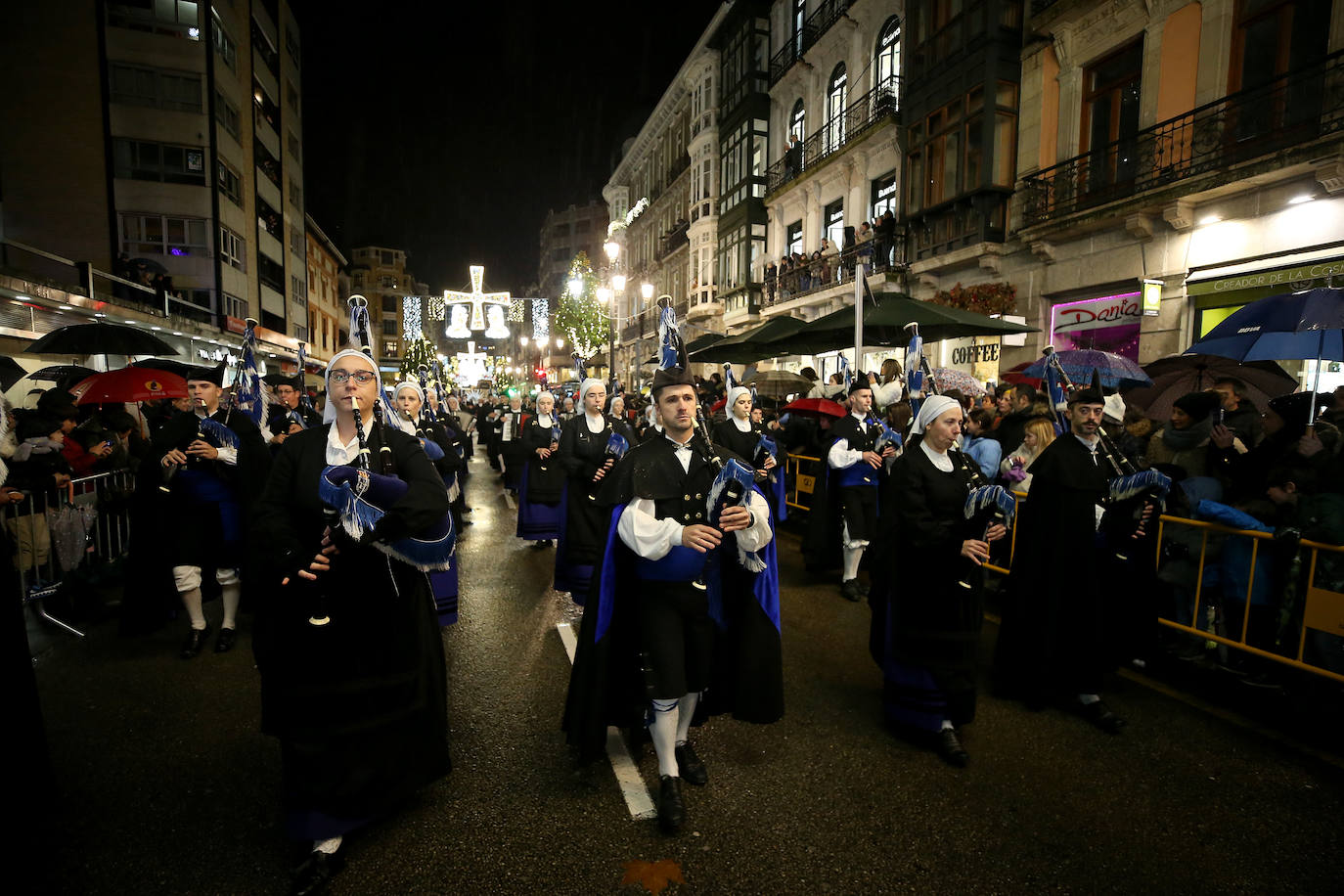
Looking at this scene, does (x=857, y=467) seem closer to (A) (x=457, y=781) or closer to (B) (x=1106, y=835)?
(B) (x=1106, y=835)

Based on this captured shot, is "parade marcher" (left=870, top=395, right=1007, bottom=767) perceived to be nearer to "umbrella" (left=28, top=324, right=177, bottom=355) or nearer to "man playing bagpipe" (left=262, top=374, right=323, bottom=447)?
"man playing bagpipe" (left=262, top=374, right=323, bottom=447)

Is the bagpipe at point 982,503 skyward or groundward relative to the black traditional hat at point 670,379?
groundward

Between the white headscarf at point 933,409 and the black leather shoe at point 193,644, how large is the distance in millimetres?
5500

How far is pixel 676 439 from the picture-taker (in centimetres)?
338

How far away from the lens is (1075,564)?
4.24 meters

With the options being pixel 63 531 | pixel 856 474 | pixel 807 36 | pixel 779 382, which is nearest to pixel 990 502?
pixel 856 474

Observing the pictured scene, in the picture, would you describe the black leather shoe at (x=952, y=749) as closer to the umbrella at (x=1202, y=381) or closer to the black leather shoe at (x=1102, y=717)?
the black leather shoe at (x=1102, y=717)

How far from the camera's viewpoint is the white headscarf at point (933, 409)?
12.6ft

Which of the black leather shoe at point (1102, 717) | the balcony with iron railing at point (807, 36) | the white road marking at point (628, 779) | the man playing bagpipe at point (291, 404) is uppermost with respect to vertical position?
the balcony with iron railing at point (807, 36)

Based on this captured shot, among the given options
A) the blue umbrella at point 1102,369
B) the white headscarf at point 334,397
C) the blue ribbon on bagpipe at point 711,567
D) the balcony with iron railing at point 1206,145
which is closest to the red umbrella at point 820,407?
the blue umbrella at point 1102,369

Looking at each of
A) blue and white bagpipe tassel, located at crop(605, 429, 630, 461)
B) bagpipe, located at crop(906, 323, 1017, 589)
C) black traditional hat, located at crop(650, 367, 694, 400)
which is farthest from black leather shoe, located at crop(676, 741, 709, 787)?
blue and white bagpipe tassel, located at crop(605, 429, 630, 461)

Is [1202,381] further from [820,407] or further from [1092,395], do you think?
[820,407]

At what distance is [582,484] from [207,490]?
313 cm

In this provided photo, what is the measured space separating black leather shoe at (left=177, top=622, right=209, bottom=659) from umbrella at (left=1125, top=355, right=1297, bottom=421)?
28.9 ft
